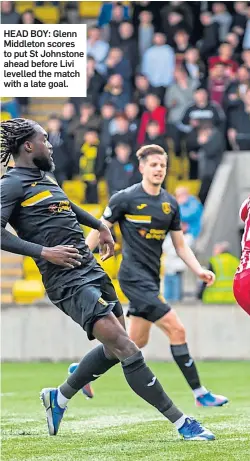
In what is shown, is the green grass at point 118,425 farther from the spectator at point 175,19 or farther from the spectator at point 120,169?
the spectator at point 175,19

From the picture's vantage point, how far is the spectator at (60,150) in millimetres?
19953

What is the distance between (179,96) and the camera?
2011 centimetres

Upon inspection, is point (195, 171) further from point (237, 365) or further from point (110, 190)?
point (237, 365)

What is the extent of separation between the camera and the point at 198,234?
18641 mm

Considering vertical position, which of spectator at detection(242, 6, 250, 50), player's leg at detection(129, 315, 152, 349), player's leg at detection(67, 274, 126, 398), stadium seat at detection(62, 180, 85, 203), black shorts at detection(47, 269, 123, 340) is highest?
spectator at detection(242, 6, 250, 50)

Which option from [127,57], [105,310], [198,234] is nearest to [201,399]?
[105,310]

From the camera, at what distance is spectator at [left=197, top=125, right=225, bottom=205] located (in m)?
18.7

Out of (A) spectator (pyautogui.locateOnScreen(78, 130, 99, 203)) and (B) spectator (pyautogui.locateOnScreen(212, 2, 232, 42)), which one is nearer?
(A) spectator (pyautogui.locateOnScreen(78, 130, 99, 203))

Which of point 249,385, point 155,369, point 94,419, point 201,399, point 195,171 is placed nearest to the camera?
point 94,419

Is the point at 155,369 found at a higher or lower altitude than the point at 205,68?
lower

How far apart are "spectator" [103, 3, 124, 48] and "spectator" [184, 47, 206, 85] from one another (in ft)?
5.52

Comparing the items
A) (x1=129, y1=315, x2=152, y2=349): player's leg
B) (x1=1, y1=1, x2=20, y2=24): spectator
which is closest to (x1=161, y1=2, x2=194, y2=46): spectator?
(x1=1, y1=1, x2=20, y2=24): spectator

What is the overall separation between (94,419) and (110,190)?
31.2ft

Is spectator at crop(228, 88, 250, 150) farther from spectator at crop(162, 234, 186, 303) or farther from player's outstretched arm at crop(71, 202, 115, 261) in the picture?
player's outstretched arm at crop(71, 202, 115, 261)
